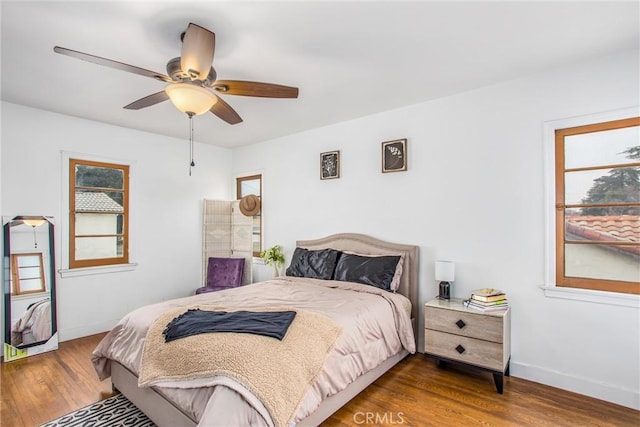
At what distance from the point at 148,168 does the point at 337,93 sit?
2951 millimetres

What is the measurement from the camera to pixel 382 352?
265 cm

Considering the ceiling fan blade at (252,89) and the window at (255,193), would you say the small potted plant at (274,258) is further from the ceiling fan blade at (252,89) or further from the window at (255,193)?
the ceiling fan blade at (252,89)

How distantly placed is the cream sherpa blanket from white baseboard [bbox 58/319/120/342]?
2476 mm

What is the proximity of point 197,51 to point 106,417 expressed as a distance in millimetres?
2515

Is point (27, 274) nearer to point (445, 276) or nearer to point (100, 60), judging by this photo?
point (100, 60)

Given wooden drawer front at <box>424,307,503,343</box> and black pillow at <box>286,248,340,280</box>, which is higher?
black pillow at <box>286,248,340,280</box>

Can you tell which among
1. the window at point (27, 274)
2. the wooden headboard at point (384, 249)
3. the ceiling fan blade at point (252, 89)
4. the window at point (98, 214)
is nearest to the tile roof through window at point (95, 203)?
the window at point (98, 214)

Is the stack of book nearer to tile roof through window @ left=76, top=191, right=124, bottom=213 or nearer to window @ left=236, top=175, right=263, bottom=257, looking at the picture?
window @ left=236, top=175, right=263, bottom=257

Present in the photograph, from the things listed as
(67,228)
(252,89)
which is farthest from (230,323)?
(67,228)

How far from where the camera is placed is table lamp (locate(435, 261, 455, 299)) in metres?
3.02

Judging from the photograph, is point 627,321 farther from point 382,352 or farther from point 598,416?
point 382,352

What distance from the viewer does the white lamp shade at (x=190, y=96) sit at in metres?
2.01

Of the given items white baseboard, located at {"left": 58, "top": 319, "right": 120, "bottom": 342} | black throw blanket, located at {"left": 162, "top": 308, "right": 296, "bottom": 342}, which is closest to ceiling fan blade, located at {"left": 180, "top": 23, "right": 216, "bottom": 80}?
black throw blanket, located at {"left": 162, "top": 308, "right": 296, "bottom": 342}

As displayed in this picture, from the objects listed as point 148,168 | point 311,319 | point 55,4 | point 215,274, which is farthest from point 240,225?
point 55,4
